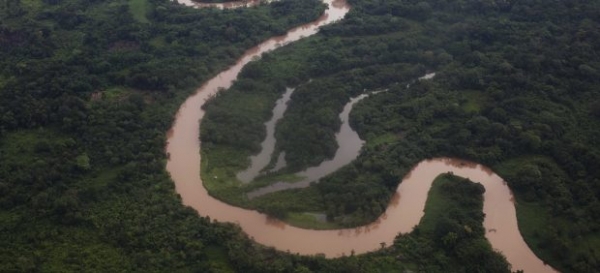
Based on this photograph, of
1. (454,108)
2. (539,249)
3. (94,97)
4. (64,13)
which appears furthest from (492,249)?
(64,13)

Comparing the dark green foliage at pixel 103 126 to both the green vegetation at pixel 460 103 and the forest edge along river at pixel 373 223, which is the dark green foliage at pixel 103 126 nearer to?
the forest edge along river at pixel 373 223

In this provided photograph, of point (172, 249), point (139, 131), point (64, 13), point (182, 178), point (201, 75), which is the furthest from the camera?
point (64, 13)

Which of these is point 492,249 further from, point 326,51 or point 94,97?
point 94,97

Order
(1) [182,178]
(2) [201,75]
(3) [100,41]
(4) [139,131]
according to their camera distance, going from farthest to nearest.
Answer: (3) [100,41] → (2) [201,75] → (4) [139,131] → (1) [182,178]

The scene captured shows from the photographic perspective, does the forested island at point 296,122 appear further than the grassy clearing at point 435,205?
No

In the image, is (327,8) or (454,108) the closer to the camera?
(454,108)

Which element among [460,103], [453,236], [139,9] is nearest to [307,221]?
[453,236]

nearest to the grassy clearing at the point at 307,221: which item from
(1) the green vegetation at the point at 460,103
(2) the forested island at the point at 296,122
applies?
(2) the forested island at the point at 296,122
